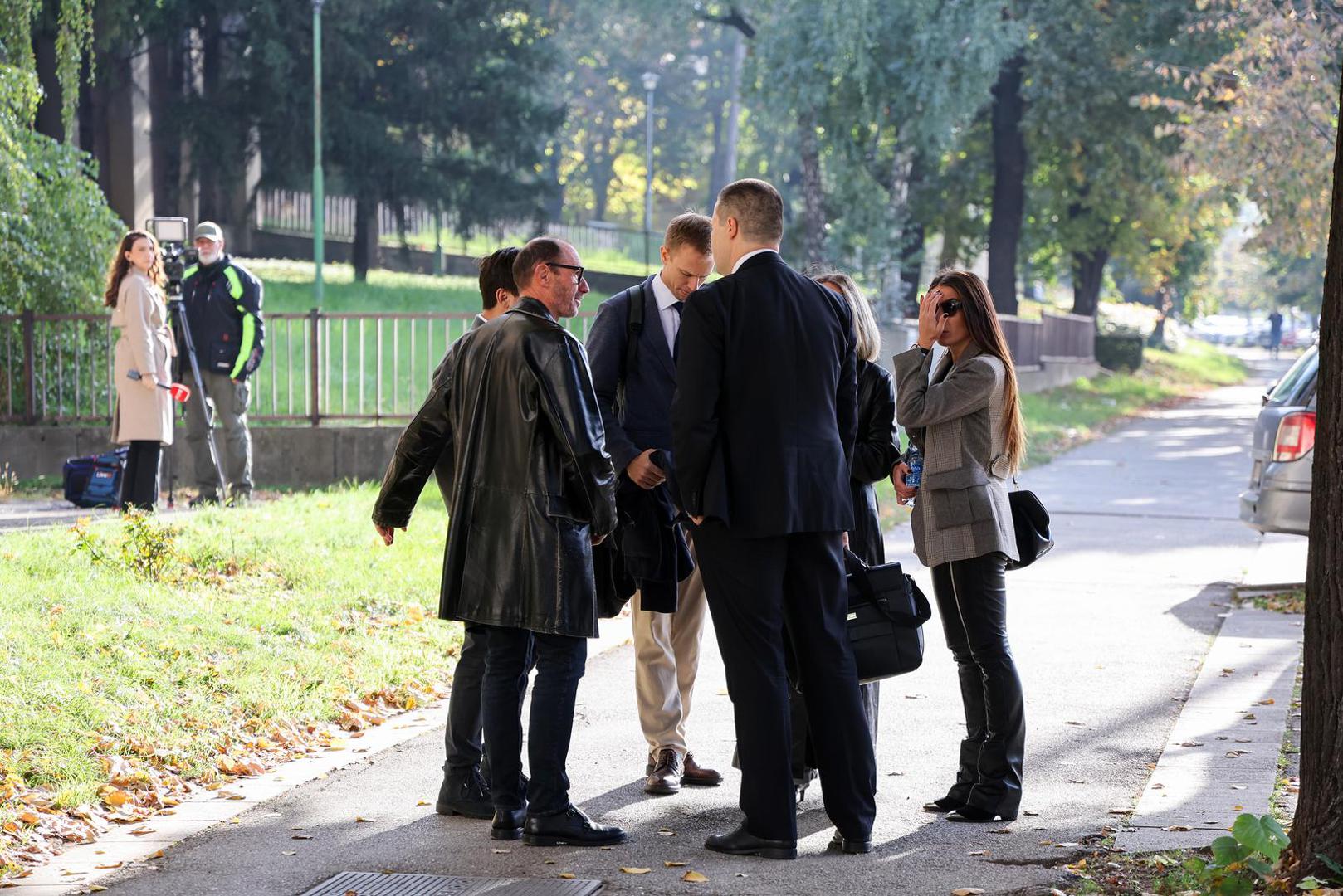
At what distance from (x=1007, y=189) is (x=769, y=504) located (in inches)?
1236

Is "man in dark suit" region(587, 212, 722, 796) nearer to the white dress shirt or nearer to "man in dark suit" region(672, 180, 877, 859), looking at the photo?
the white dress shirt

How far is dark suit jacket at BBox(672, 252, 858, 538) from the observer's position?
508cm

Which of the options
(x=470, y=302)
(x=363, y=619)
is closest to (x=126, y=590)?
(x=363, y=619)

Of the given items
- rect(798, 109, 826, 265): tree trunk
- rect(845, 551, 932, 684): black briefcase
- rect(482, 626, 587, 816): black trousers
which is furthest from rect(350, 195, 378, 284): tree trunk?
rect(845, 551, 932, 684): black briefcase

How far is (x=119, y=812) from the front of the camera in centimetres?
576

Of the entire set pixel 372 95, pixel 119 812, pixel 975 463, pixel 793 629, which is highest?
pixel 372 95

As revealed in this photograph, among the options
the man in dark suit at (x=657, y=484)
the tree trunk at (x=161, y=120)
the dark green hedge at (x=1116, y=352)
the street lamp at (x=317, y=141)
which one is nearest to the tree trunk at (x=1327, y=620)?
the man in dark suit at (x=657, y=484)

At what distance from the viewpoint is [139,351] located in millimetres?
11789

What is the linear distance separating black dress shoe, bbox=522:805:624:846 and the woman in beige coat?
730cm

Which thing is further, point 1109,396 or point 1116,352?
point 1116,352

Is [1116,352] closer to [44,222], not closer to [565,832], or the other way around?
[44,222]

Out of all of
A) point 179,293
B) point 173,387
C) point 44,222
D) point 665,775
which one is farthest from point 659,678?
point 44,222

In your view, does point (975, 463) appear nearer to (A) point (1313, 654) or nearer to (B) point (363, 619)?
(A) point (1313, 654)

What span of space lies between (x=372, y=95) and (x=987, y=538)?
3049 cm
